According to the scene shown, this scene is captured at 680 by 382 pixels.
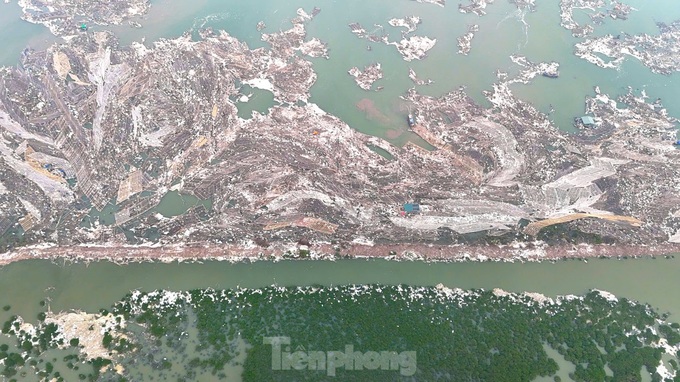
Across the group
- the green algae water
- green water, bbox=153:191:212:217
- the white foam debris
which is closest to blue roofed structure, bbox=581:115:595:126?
A: the green algae water

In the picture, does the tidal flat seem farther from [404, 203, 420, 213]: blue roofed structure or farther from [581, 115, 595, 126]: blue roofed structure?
[581, 115, 595, 126]: blue roofed structure

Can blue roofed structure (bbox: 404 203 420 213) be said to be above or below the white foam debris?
below

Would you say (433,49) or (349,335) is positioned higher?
(433,49)

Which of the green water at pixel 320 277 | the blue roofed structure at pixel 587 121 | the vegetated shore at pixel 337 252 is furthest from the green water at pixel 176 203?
the blue roofed structure at pixel 587 121

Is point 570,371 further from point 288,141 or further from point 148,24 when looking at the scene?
point 148,24

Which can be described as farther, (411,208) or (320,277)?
(411,208)

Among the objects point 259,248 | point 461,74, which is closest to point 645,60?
point 461,74

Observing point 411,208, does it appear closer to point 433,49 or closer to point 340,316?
point 340,316

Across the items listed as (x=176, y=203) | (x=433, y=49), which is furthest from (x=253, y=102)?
(x=433, y=49)
